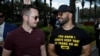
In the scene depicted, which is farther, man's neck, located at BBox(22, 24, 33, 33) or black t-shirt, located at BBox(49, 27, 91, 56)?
black t-shirt, located at BBox(49, 27, 91, 56)

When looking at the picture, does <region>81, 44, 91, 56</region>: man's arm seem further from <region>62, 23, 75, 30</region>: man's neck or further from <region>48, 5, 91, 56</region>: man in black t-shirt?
<region>62, 23, 75, 30</region>: man's neck

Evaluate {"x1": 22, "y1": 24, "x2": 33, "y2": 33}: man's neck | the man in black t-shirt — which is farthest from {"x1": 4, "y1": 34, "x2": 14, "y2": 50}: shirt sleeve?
the man in black t-shirt

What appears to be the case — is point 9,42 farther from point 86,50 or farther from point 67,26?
point 86,50

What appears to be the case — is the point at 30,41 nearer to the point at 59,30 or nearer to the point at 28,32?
the point at 28,32

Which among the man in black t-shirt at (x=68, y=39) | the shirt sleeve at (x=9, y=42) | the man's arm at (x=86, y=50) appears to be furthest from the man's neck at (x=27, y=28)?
the man's arm at (x=86, y=50)

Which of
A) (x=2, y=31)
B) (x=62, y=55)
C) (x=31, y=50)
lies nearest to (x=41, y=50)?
(x=31, y=50)

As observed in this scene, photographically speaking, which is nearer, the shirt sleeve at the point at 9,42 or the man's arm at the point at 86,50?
the shirt sleeve at the point at 9,42

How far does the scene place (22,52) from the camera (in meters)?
4.33

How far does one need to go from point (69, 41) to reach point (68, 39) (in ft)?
0.11

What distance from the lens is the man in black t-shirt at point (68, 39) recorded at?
515 centimetres

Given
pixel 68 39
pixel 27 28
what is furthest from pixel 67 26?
pixel 27 28

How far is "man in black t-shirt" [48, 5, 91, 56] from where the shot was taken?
5.15 meters

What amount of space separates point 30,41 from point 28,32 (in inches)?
4.6

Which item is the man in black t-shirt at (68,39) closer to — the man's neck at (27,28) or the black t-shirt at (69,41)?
the black t-shirt at (69,41)
